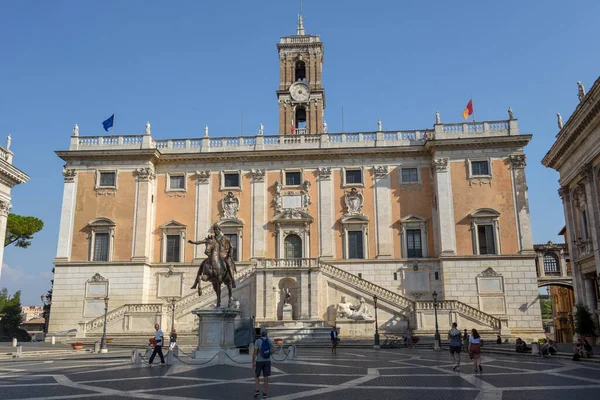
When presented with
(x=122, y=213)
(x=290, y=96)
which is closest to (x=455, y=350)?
(x=122, y=213)

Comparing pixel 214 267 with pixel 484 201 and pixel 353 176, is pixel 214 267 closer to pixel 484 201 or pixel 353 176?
pixel 353 176

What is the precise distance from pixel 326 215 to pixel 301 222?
1.90 metres

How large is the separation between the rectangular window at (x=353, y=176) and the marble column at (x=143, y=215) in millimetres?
14643

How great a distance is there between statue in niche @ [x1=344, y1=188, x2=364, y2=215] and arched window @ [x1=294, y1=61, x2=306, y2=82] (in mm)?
16603

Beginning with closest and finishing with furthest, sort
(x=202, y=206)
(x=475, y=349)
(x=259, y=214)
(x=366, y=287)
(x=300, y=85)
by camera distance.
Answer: (x=475, y=349), (x=366, y=287), (x=259, y=214), (x=202, y=206), (x=300, y=85)

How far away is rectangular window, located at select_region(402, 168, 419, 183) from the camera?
1505 inches

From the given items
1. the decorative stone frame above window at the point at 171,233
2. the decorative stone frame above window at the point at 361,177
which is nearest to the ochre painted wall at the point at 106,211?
the decorative stone frame above window at the point at 171,233

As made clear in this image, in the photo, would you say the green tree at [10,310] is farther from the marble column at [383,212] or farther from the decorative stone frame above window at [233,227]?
the marble column at [383,212]

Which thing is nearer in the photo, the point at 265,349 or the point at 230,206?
the point at 265,349

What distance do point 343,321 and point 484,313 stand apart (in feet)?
28.0

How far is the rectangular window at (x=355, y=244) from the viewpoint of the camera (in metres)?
37.0

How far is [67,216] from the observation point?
37.9m

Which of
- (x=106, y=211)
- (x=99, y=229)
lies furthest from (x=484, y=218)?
(x=99, y=229)

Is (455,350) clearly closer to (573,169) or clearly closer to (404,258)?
(573,169)
